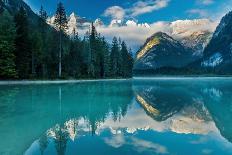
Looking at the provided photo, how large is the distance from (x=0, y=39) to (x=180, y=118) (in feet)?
175

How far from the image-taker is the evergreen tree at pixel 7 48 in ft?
213

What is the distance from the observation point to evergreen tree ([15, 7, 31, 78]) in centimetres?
7184

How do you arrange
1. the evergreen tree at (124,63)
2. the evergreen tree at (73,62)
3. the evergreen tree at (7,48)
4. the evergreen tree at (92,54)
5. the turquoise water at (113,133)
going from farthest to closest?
the evergreen tree at (124,63)
the evergreen tree at (92,54)
the evergreen tree at (73,62)
the evergreen tree at (7,48)
the turquoise water at (113,133)

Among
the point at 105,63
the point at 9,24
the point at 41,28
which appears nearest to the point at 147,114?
the point at 9,24

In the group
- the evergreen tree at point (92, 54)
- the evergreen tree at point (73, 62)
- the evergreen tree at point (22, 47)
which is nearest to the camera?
the evergreen tree at point (22, 47)

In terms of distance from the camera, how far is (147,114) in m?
22.6

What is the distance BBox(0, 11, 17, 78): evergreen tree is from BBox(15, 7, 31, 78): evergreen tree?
3.05 metres

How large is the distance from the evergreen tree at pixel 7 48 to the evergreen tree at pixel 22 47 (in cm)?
305

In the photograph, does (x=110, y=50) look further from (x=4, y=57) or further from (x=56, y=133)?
(x=56, y=133)

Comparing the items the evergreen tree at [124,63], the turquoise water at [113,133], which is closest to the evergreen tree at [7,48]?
the turquoise water at [113,133]

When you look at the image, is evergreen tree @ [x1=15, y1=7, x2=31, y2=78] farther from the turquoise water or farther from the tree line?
the turquoise water

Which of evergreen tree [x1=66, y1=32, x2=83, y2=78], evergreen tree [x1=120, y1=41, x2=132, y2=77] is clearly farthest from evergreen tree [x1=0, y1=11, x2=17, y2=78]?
evergreen tree [x1=120, y1=41, x2=132, y2=77]

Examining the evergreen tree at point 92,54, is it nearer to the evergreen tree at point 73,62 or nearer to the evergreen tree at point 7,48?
the evergreen tree at point 73,62

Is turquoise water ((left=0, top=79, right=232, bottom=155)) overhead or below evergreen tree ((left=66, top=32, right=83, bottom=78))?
below
